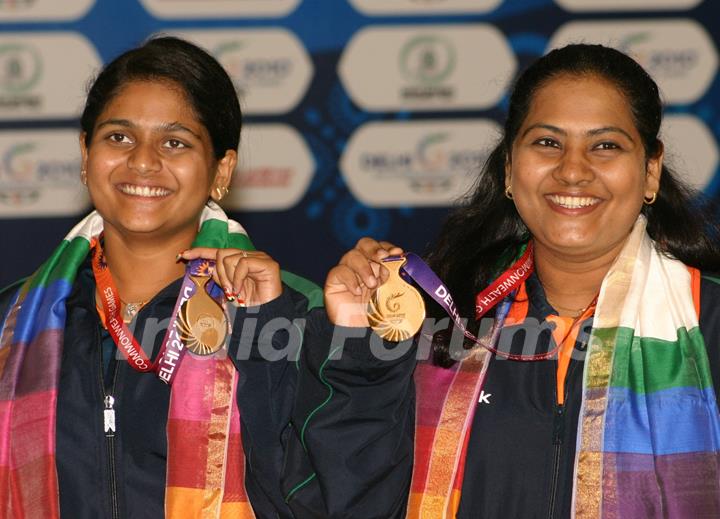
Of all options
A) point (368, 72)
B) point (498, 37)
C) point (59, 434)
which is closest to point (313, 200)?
point (368, 72)

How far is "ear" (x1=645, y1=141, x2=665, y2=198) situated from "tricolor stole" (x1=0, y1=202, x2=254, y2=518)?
39.0 inches

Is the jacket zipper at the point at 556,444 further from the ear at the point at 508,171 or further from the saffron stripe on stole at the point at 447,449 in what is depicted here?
the ear at the point at 508,171

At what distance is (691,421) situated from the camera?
2.39 meters

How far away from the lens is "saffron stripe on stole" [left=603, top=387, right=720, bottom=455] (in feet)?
7.82

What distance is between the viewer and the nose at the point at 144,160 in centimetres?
258

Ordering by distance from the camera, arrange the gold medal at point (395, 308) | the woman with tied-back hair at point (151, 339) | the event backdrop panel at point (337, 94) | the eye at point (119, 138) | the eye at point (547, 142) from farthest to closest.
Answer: the event backdrop panel at point (337, 94)
the eye at point (119, 138)
the eye at point (547, 142)
the woman with tied-back hair at point (151, 339)
the gold medal at point (395, 308)

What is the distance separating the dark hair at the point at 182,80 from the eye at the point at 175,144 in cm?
7

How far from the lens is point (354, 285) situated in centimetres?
237

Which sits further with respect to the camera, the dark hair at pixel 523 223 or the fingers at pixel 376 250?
the dark hair at pixel 523 223

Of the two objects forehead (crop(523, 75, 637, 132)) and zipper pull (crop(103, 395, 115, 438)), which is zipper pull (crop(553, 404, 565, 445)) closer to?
forehead (crop(523, 75, 637, 132))

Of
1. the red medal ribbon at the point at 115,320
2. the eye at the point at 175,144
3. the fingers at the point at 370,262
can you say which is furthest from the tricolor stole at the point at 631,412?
the eye at the point at 175,144

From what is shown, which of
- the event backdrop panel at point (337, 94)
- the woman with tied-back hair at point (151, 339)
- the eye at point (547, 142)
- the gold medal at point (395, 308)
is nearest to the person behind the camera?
the gold medal at point (395, 308)

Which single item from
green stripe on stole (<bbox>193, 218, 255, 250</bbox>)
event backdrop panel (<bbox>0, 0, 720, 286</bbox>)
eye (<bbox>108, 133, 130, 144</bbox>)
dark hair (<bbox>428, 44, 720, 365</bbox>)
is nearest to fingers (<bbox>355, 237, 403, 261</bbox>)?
dark hair (<bbox>428, 44, 720, 365</bbox>)

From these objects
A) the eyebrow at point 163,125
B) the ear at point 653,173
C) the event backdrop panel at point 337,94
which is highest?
the event backdrop panel at point 337,94
